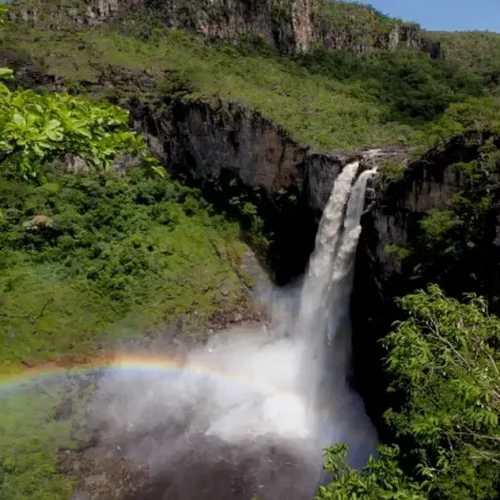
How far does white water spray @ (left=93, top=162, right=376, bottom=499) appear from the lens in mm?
17391

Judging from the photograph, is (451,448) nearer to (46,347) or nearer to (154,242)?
(46,347)

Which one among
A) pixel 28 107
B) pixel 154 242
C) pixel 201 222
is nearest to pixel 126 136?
pixel 28 107

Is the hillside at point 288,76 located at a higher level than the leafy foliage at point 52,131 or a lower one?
higher

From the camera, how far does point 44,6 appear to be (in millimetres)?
43844

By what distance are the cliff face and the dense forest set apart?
478 millimetres

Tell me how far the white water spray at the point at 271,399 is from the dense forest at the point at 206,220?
5.33ft

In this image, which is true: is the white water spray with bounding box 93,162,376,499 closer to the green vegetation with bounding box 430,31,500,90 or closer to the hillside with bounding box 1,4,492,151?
the hillside with bounding box 1,4,492,151

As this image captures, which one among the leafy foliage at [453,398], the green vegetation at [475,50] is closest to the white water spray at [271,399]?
the leafy foliage at [453,398]

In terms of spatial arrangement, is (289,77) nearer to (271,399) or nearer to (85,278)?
(85,278)

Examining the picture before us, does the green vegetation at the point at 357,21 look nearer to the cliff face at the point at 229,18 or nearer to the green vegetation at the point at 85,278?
the cliff face at the point at 229,18

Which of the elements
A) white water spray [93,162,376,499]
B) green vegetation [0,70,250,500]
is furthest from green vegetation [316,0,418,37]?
white water spray [93,162,376,499]

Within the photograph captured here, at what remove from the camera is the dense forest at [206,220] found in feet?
18.0

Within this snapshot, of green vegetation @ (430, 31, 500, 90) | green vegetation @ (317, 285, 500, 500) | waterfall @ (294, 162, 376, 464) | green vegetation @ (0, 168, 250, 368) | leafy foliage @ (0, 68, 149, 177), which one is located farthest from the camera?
green vegetation @ (430, 31, 500, 90)

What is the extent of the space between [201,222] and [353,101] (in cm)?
1532
